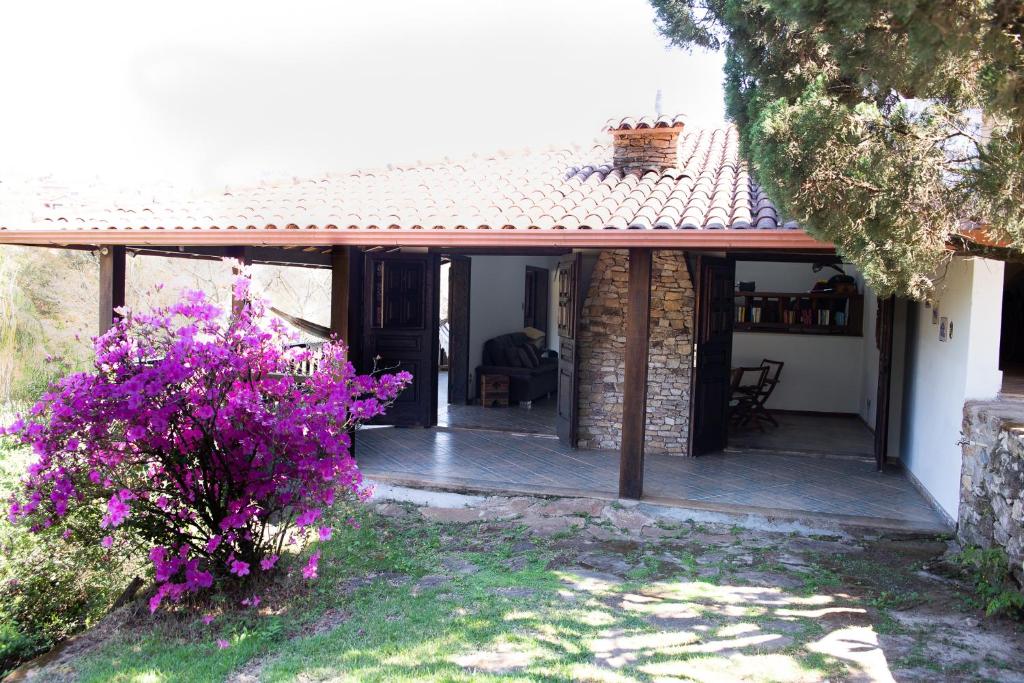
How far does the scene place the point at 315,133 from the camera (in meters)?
41.3

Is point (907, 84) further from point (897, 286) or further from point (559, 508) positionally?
point (559, 508)

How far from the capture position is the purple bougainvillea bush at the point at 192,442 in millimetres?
4449

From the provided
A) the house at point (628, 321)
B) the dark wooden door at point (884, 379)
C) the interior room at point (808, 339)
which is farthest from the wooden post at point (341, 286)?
the interior room at point (808, 339)

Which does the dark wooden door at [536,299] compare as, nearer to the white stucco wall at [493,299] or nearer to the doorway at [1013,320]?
the white stucco wall at [493,299]

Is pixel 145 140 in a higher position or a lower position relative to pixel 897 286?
higher

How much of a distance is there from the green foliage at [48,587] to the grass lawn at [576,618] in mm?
980

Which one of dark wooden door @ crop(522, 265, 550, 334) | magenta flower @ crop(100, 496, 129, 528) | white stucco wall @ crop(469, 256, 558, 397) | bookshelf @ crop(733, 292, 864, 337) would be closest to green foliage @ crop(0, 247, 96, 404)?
white stucco wall @ crop(469, 256, 558, 397)

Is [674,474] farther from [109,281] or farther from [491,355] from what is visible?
[109,281]

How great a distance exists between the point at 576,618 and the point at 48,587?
3.78m

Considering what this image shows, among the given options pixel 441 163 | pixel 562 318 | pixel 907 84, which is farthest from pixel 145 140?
pixel 907 84

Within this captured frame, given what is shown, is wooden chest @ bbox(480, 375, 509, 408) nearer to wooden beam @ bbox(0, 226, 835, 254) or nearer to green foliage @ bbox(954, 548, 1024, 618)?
wooden beam @ bbox(0, 226, 835, 254)

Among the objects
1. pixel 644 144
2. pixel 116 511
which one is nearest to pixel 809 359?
pixel 644 144

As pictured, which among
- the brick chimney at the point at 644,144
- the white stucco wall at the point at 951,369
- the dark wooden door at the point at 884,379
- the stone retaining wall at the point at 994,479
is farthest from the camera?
the brick chimney at the point at 644,144

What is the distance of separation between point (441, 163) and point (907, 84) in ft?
24.3
